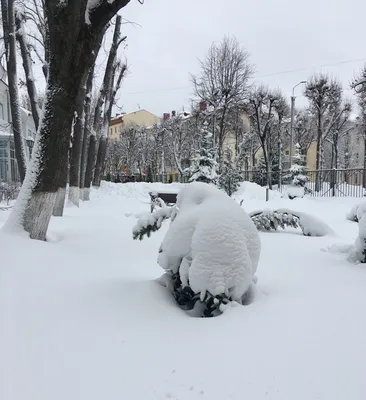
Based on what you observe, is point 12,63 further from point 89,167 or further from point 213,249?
point 213,249

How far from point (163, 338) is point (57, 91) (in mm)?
4215

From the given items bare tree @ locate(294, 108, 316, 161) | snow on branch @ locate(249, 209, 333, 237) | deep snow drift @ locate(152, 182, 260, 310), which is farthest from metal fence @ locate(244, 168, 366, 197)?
bare tree @ locate(294, 108, 316, 161)

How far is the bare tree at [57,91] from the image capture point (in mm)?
5207

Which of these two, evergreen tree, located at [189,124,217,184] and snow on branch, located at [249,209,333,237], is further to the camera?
evergreen tree, located at [189,124,217,184]

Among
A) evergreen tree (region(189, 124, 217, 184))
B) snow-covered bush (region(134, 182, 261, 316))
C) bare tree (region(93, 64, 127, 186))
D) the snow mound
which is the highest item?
bare tree (region(93, 64, 127, 186))

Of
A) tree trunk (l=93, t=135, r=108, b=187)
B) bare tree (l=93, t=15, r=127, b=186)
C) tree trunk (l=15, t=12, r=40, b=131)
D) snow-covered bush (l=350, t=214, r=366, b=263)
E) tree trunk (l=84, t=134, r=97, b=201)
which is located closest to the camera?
snow-covered bush (l=350, t=214, r=366, b=263)

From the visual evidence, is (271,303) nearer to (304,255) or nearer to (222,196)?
(222,196)

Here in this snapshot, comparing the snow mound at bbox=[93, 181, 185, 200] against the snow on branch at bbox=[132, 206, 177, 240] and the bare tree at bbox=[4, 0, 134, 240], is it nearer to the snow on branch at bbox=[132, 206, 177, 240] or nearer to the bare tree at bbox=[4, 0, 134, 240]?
the bare tree at bbox=[4, 0, 134, 240]

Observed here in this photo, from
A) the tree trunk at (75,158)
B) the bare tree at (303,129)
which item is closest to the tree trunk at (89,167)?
the tree trunk at (75,158)

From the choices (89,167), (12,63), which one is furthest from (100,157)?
(12,63)

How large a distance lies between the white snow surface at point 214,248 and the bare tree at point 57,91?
2.81m

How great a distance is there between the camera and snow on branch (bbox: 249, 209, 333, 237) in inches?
289

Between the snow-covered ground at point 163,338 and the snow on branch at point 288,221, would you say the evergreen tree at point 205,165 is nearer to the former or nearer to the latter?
the snow on branch at point 288,221

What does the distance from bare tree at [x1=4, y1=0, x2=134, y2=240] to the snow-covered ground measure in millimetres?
1190
